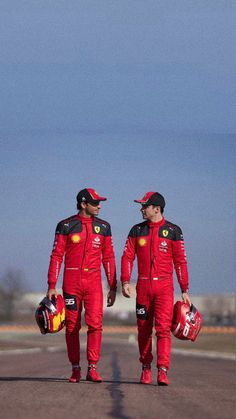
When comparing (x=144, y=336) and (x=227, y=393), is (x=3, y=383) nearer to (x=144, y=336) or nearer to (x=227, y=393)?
(x=144, y=336)

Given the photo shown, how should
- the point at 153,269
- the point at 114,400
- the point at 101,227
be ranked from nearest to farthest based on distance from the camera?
the point at 114,400 < the point at 153,269 < the point at 101,227

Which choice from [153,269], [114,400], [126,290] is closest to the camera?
[114,400]

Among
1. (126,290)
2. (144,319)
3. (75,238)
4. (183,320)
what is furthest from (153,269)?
(75,238)

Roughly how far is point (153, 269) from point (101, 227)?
864 millimetres

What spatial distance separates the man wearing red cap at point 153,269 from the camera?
41.8 feet

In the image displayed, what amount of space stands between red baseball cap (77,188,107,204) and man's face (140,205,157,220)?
1.82 feet

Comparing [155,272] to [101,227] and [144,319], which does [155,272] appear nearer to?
[144,319]

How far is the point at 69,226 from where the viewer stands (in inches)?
510

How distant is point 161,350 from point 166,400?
2.69 meters

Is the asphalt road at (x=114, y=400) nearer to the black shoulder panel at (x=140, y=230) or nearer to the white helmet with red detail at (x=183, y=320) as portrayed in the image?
the white helmet with red detail at (x=183, y=320)

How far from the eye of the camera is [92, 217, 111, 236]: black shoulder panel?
12922mm

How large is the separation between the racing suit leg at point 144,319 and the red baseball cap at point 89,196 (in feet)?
3.89

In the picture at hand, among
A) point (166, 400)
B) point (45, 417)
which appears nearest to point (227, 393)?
point (166, 400)

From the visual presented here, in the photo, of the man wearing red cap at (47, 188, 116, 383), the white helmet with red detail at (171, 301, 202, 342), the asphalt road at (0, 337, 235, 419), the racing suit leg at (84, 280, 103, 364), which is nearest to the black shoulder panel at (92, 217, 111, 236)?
the man wearing red cap at (47, 188, 116, 383)
